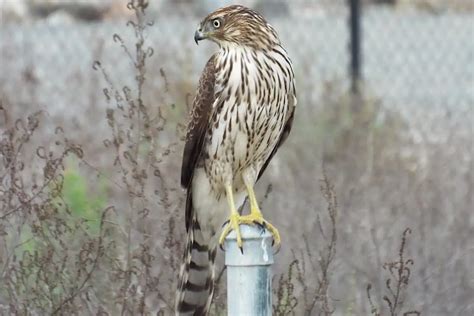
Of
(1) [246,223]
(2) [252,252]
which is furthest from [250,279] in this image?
(1) [246,223]

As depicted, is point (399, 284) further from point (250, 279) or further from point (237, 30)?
point (237, 30)

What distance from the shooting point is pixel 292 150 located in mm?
8828

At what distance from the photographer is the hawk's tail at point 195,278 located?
17.0ft

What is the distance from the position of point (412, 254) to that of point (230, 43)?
6.98 feet

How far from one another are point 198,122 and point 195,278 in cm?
67

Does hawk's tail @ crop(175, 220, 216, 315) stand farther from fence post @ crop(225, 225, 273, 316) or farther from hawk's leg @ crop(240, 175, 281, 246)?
fence post @ crop(225, 225, 273, 316)

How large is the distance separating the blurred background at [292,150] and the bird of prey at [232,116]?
0.44ft

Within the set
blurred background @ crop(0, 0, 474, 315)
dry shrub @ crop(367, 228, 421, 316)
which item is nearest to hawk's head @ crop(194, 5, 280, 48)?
blurred background @ crop(0, 0, 474, 315)

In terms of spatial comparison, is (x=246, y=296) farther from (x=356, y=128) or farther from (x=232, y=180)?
(x=356, y=128)

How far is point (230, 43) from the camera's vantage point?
17.7ft

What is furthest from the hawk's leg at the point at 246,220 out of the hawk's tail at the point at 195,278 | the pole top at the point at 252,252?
the pole top at the point at 252,252

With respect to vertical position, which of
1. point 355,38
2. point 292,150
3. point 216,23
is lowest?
point 292,150

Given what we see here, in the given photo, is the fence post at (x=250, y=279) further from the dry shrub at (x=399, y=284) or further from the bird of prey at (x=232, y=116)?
the bird of prey at (x=232, y=116)

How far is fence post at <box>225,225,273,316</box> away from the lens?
384cm
